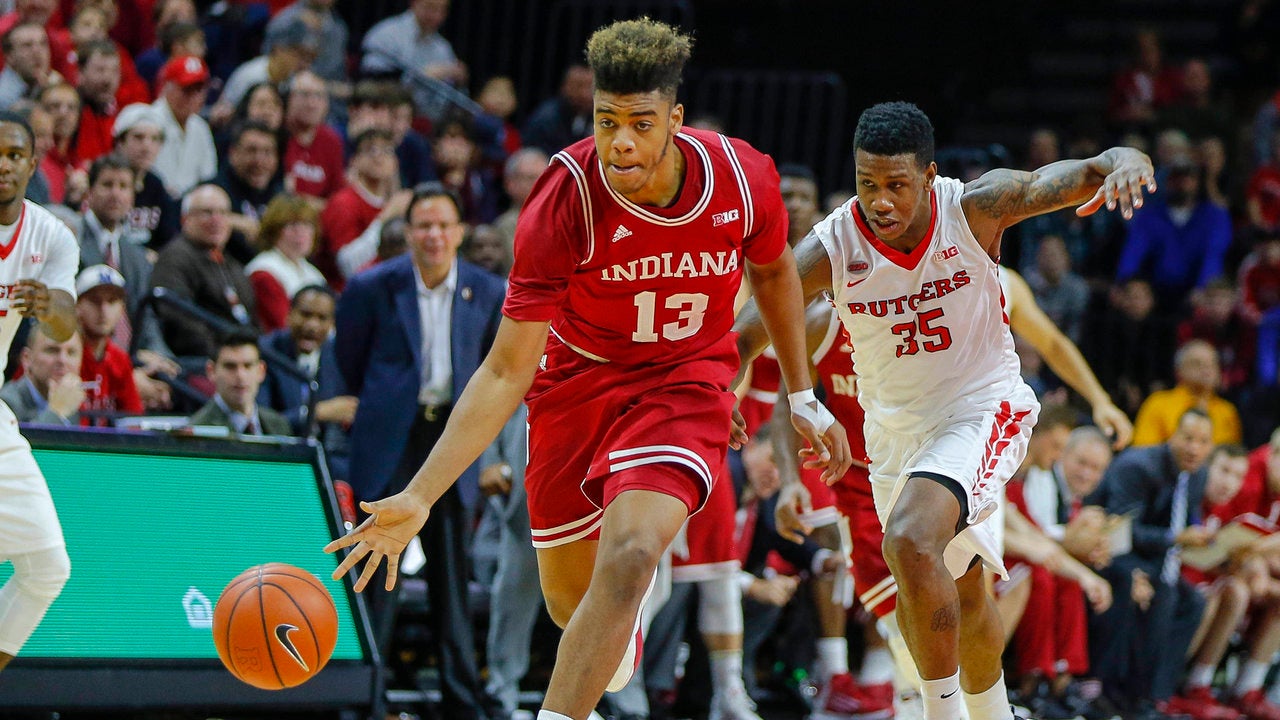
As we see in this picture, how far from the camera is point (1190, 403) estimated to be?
12766 millimetres

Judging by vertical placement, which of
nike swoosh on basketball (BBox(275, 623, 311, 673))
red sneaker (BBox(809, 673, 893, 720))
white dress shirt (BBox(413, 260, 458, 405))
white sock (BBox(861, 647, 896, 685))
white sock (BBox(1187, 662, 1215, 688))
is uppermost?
white dress shirt (BBox(413, 260, 458, 405))

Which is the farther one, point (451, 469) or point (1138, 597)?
point (1138, 597)

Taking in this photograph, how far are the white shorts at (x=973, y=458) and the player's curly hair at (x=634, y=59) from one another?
1.60 m

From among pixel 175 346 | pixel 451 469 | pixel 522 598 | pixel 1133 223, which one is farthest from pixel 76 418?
pixel 1133 223

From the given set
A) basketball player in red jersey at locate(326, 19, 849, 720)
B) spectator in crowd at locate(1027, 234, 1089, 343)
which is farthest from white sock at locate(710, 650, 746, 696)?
spectator in crowd at locate(1027, 234, 1089, 343)

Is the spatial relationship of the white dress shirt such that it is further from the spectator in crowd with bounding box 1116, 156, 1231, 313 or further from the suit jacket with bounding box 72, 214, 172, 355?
the spectator in crowd with bounding box 1116, 156, 1231, 313

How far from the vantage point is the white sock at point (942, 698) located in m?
5.40

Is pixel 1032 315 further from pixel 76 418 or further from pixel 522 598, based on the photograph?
pixel 76 418

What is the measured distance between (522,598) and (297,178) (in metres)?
4.46

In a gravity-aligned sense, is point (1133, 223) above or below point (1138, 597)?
above

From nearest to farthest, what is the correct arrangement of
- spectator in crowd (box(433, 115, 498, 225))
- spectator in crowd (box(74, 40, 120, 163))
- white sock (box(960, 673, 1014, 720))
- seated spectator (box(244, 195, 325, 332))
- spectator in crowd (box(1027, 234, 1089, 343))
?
1. white sock (box(960, 673, 1014, 720))
2. seated spectator (box(244, 195, 325, 332))
3. spectator in crowd (box(74, 40, 120, 163))
4. spectator in crowd (box(433, 115, 498, 225))
5. spectator in crowd (box(1027, 234, 1089, 343))

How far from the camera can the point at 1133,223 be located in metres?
14.7

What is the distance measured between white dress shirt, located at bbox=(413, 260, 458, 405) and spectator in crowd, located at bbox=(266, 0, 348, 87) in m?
5.02

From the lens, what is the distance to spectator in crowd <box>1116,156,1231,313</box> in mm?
14352
